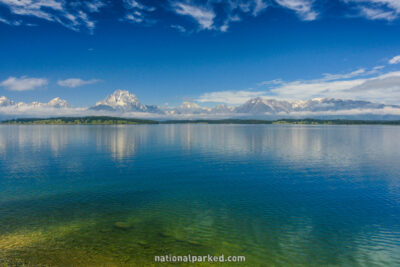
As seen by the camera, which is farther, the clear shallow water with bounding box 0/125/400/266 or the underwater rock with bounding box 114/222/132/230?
the underwater rock with bounding box 114/222/132/230

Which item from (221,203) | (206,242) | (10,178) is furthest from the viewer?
(10,178)

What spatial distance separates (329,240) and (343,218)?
26.9 feet

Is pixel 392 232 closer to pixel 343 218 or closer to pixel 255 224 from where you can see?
pixel 343 218

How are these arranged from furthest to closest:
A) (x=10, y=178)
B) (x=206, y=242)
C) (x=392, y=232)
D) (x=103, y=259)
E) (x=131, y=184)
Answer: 1. (x=10, y=178)
2. (x=131, y=184)
3. (x=392, y=232)
4. (x=206, y=242)
5. (x=103, y=259)

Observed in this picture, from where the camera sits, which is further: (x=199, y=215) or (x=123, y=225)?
(x=199, y=215)

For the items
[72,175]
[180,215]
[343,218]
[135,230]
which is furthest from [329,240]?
[72,175]

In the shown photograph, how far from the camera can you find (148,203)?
38156 mm

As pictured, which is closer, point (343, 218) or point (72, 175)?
point (343, 218)

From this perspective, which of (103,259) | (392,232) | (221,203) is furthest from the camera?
(221,203)

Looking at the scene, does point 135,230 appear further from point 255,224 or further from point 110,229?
point 255,224

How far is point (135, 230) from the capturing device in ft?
93.6

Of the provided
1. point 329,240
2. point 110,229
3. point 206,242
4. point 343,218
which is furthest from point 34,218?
point 343,218

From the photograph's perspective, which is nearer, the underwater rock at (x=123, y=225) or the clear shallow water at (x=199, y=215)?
the clear shallow water at (x=199, y=215)

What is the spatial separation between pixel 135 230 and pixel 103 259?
623 cm
